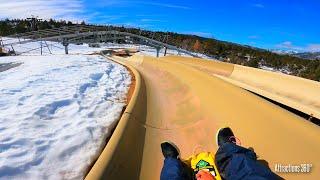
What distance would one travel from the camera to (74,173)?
4234 millimetres

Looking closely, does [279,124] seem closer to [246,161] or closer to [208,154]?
[208,154]

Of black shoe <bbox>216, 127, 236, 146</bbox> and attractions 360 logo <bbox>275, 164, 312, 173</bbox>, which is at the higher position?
black shoe <bbox>216, 127, 236, 146</bbox>

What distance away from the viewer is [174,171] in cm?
413

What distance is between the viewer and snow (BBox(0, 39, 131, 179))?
4.21 metres

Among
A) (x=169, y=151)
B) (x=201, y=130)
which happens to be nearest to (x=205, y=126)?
(x=201, y=130)

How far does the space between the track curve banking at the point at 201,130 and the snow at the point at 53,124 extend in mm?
259

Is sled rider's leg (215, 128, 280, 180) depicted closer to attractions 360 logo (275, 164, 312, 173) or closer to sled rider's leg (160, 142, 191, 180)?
sled rider's leg (160, 142, 191, 180)

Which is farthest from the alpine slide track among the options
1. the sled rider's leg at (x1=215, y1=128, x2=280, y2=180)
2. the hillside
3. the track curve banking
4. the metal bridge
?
the hillside

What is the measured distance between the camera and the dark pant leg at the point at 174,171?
160 inches

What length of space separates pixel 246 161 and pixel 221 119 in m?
2.79

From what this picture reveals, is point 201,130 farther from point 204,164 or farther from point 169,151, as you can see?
point 204,164

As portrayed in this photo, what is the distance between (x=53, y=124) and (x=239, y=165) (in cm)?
265

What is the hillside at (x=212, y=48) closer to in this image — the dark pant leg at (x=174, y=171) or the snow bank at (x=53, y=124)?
the snow bank at (x=53, y=124)

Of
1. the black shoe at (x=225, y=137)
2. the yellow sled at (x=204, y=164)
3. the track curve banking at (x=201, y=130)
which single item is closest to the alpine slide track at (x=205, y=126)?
the track curve banking at (x=201, y=130)
